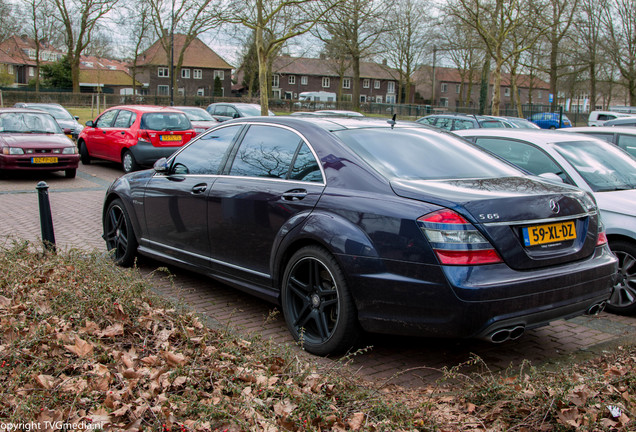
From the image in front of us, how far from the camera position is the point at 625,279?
17.2 feet

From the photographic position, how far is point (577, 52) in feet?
149

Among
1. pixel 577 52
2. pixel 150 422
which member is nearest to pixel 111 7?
pixel 577 52

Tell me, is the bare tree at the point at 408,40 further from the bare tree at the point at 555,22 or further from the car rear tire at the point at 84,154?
the car rear tire at the point at 84,154

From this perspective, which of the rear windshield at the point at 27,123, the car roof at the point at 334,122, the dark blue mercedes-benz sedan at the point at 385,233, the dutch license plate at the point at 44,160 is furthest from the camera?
the rear windshield at the point at 27,123

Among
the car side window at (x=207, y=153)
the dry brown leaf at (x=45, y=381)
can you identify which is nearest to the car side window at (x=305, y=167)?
the car side window at (x=207, y=153)

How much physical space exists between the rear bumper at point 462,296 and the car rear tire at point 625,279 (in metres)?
1.53

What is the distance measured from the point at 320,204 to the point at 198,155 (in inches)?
73.5

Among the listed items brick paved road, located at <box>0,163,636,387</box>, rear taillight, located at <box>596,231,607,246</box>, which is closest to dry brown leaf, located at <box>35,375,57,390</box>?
brick paved road, located at <box>0,163,636,387</box>

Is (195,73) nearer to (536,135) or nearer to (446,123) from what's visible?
(446,123)

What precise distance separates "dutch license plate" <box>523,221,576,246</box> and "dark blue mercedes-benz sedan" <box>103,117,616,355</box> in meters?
0.01

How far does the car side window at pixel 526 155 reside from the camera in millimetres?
5926

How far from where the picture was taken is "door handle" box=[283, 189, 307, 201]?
14.1 ft

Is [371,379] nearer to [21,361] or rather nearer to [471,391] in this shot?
[471,391]

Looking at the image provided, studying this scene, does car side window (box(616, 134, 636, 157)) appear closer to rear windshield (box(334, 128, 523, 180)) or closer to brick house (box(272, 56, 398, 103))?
rear windshield (box(334, 128, 523, 180))
